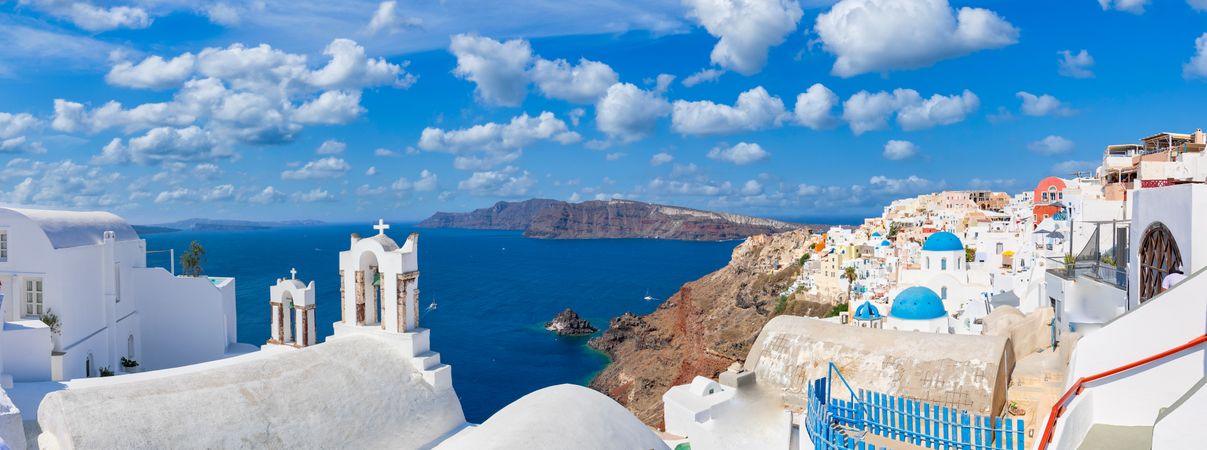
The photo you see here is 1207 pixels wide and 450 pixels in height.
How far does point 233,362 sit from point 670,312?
6547cm

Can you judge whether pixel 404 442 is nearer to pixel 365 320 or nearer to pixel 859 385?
pixel 365 320

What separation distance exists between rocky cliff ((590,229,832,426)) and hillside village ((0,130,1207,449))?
86.2ft

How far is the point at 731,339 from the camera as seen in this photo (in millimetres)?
57219

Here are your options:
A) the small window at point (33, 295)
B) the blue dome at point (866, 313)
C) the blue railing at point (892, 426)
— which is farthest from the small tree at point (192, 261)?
the blue dome at point (866, 313)

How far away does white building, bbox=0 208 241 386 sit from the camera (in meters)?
12.9

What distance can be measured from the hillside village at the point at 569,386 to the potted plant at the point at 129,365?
0.05 m

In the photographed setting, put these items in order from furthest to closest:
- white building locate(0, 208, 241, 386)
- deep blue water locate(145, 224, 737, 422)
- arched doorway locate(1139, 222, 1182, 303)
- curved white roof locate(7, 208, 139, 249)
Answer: deep blue water locate(145, 224, 737, 422) → curved white roof locate(7, 208, 139, 249) → white building locate(0, 208, 241, 386) → arched doorway locate(1139, 222, 1182, 303)

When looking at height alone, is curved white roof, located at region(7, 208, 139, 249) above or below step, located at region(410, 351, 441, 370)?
above

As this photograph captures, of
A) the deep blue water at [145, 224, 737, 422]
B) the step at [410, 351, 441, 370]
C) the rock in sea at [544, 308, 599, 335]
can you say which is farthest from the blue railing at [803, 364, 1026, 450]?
the rock in sea at [544, 308, 599, 335]

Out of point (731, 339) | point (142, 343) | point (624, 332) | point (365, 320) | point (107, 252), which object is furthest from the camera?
point (624, 332)

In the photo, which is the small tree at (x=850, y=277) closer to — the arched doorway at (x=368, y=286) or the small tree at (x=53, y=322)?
the arched doorway at (x=368, y=286)

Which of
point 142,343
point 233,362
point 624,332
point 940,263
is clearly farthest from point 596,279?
point 233,362

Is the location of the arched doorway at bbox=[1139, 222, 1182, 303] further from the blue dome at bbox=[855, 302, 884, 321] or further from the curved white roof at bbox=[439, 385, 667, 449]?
the blue dome at bbox=[855, 302, 884, 321]

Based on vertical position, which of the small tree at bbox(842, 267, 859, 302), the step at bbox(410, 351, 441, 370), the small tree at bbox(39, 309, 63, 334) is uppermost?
the small tree at bbox(39, 309, 63, 334)
